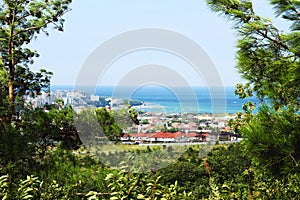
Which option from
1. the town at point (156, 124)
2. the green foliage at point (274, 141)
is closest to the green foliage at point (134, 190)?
the green foliage at point (274, 141)

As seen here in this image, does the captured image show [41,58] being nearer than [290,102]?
No

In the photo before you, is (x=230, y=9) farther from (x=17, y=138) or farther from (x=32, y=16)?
(x=32, y=16)

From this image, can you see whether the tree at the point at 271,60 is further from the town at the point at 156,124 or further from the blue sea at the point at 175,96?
the town at the point at 156,124

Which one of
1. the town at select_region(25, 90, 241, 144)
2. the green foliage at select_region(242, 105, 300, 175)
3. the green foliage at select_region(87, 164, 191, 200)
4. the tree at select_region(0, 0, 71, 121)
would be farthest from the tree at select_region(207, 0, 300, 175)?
the tree at select_region(0, 0, 71, 121)

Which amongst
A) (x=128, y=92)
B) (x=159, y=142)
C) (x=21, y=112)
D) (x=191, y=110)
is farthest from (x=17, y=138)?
(x=191, y=110)

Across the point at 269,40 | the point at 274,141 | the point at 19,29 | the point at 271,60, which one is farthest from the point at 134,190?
the point at 19,29

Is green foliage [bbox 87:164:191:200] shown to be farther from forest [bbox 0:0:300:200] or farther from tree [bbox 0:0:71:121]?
tree [bbox 0:0:71:121]
